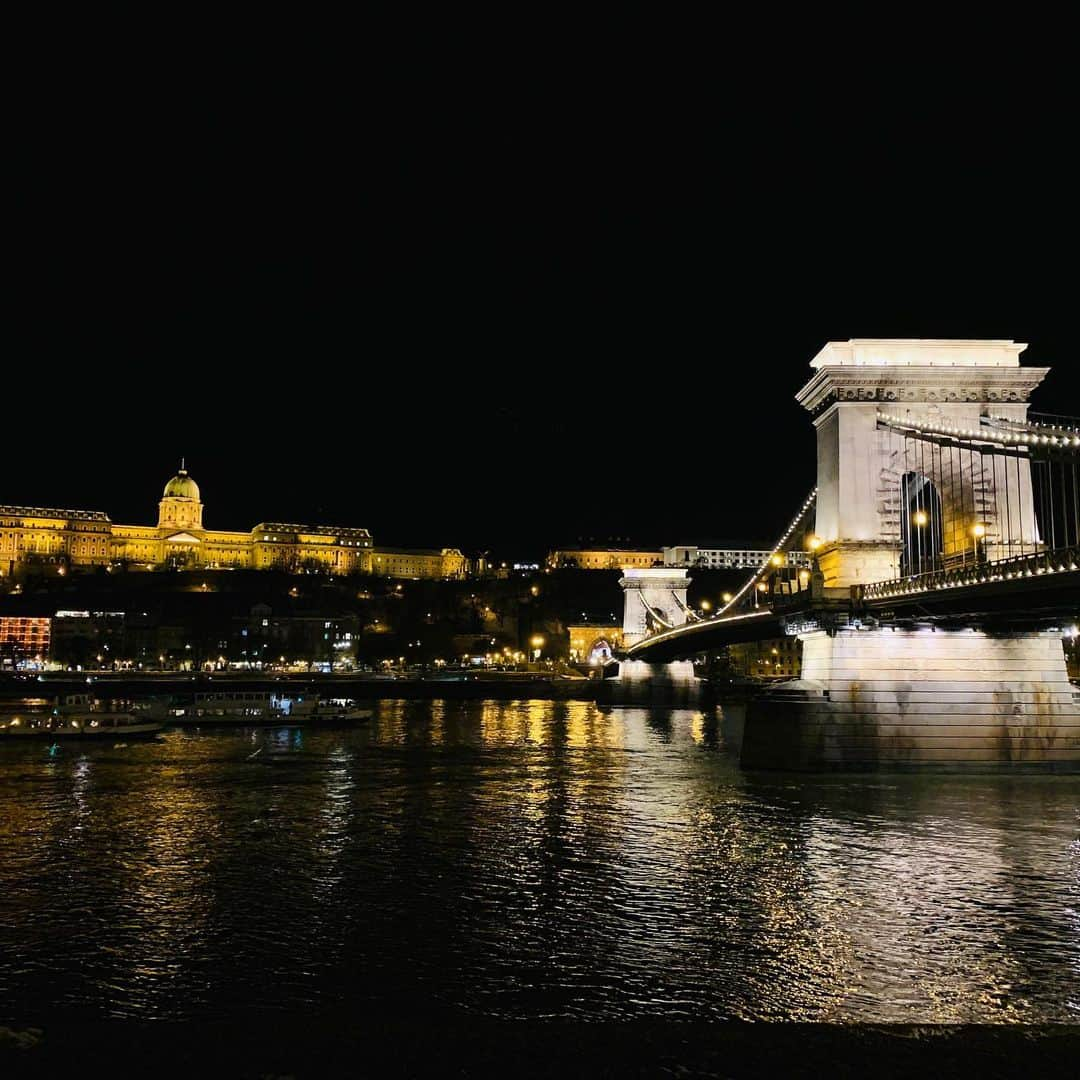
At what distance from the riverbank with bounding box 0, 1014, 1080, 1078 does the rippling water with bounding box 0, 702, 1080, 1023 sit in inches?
22.2

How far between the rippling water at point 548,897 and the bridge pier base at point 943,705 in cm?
71

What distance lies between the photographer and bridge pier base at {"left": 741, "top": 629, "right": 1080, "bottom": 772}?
2692 centimetres

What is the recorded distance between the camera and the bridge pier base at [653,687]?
240 ft

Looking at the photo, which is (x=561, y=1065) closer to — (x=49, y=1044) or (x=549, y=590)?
(x=49, y=1044)

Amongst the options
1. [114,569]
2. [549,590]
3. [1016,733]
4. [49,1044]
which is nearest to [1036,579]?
[1016,733]

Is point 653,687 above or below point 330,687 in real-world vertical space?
above

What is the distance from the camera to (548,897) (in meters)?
16.4

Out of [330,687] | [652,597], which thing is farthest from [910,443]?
[330,687]

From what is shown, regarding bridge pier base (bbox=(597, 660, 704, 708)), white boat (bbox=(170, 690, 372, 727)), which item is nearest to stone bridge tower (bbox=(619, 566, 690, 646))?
bridge pier base (bbox=(597, 660, 704, 708))

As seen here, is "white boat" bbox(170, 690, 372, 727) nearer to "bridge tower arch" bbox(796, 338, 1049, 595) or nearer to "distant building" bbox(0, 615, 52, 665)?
"bridge tower arch" bbox(796, 338, 1049, 595)

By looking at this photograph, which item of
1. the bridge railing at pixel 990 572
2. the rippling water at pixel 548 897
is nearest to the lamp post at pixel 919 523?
the bridge railing at pixel 990 572

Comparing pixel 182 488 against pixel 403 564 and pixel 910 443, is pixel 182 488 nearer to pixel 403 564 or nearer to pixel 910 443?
pixel 403 564

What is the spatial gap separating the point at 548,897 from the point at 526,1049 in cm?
675

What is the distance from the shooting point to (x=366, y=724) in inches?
2283
